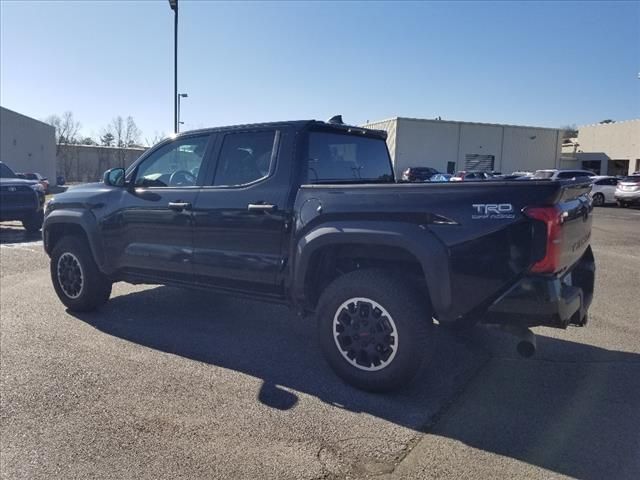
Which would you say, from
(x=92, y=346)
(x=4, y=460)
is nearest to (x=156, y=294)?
(x=92, y=346)

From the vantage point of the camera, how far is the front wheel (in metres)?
3.76

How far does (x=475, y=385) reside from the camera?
13.4ft

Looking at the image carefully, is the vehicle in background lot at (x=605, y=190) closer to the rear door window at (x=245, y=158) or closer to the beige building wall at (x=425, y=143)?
the beige building wall at (x=425, y=143)

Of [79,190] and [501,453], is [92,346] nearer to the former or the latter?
[79,190]

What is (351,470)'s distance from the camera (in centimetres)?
294

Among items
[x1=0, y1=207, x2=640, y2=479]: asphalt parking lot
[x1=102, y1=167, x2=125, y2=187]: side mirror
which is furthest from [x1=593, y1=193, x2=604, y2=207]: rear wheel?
[x1=102, y1=167, x2=125, y2=187]: side mirror

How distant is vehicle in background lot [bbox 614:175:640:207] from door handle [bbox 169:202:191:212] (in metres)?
27.1

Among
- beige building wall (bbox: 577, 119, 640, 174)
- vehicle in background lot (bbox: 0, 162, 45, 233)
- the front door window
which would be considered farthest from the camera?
beige building wall (bbox: 577, 119, 640, 174)

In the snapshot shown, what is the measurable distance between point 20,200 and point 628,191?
2633 cm

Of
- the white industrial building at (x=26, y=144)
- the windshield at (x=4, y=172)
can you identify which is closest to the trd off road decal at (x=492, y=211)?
the windshield at (x=4, y=172)

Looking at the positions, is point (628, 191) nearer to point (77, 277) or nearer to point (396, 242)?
point (396, 242)

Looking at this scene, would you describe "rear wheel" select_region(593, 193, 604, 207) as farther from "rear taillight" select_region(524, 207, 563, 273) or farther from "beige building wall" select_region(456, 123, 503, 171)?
"rear taillight" select_region(524, 207, 563, 273)

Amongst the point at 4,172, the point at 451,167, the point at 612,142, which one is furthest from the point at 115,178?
the point at 612,142

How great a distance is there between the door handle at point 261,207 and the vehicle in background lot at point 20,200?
1107 centimetres
